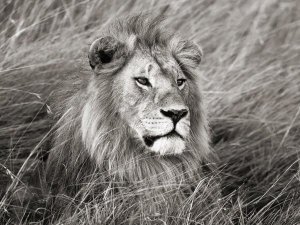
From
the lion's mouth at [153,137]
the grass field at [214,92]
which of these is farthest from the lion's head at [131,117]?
the grass field at [214,92]

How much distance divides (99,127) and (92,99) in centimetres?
19

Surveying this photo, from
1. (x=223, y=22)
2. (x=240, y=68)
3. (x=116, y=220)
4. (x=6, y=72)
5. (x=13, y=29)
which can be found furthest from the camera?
(x=223, y=22)

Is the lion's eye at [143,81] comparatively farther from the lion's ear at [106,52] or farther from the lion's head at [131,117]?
the lion's ear at [106,52]

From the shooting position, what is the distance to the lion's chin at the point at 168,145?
4.34m

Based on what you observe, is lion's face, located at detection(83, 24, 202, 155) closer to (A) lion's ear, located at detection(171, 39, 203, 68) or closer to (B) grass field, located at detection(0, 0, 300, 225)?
(A) lion's ear, located at detection(171, 39, 203, 68)

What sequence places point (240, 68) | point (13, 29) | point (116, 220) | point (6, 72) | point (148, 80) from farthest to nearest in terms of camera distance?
point (240, 68), point (13, 29), point (6, 72), point (148, 80), point (116, 220)

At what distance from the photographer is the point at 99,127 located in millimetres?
4605

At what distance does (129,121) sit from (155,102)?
8.6 inches

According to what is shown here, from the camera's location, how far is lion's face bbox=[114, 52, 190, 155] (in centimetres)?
433

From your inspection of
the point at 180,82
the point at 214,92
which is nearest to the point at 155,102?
the point at 180,82

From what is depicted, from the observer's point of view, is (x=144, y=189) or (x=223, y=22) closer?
(x=144, y=189)

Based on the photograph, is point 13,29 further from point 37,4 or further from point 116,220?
point 116,220

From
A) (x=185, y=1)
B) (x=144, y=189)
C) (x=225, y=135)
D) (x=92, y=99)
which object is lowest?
→ (x=225, y=135)

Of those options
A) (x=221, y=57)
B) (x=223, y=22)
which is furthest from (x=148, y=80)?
(x=223, y=22)
